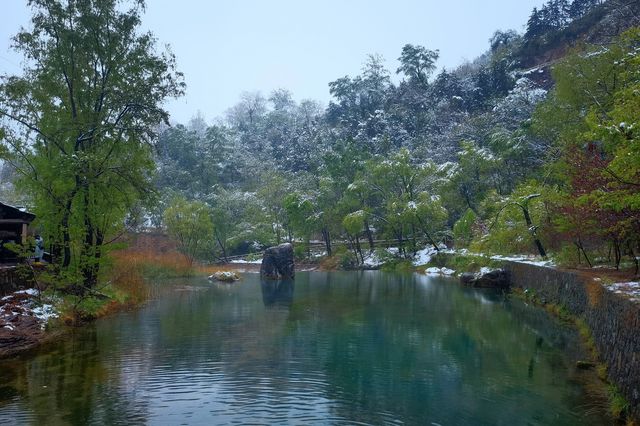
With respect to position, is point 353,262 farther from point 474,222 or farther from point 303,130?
point 303,130

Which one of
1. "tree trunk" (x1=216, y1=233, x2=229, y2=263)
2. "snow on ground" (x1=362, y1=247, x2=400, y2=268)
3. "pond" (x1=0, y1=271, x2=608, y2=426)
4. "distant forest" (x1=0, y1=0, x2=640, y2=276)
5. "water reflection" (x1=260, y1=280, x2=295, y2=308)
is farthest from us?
"tree trunk" (x1=216, y1=233, x2=229, y2=263)

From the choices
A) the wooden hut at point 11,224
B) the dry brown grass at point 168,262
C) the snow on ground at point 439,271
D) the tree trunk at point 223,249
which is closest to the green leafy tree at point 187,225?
the dry brown grass at point 168,262

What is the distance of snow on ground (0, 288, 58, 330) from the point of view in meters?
17.6

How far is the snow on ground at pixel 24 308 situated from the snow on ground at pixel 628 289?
18959mm

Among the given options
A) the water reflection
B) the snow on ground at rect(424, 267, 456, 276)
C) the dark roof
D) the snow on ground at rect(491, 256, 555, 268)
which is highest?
the dark roof

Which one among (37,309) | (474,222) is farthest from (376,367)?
(474,222)

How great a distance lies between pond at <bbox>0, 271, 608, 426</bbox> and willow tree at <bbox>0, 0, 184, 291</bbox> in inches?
201

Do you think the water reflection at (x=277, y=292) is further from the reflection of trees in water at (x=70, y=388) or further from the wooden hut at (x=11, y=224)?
the wooden hut at (x=11, y=224)

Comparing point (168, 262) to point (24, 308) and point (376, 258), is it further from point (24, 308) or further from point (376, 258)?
point (24, 308)

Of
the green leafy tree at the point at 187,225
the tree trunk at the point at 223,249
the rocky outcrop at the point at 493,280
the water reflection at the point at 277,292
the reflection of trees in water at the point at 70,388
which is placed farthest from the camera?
the tree trunk at the point at 223,249

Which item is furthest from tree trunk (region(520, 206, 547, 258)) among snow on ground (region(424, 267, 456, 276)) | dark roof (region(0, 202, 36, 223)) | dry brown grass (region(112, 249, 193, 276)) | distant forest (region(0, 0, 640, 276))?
dry brown grass (region(112, 249, 193, 276))

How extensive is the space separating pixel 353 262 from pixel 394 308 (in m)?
30.2

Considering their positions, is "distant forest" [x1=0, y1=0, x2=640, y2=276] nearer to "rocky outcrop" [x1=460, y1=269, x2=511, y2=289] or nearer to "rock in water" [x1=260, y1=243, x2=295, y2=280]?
"rocky outcrop" [x1=460, y1=269, x2=511, y2=289]

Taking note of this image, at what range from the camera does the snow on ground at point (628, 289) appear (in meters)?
11.4
